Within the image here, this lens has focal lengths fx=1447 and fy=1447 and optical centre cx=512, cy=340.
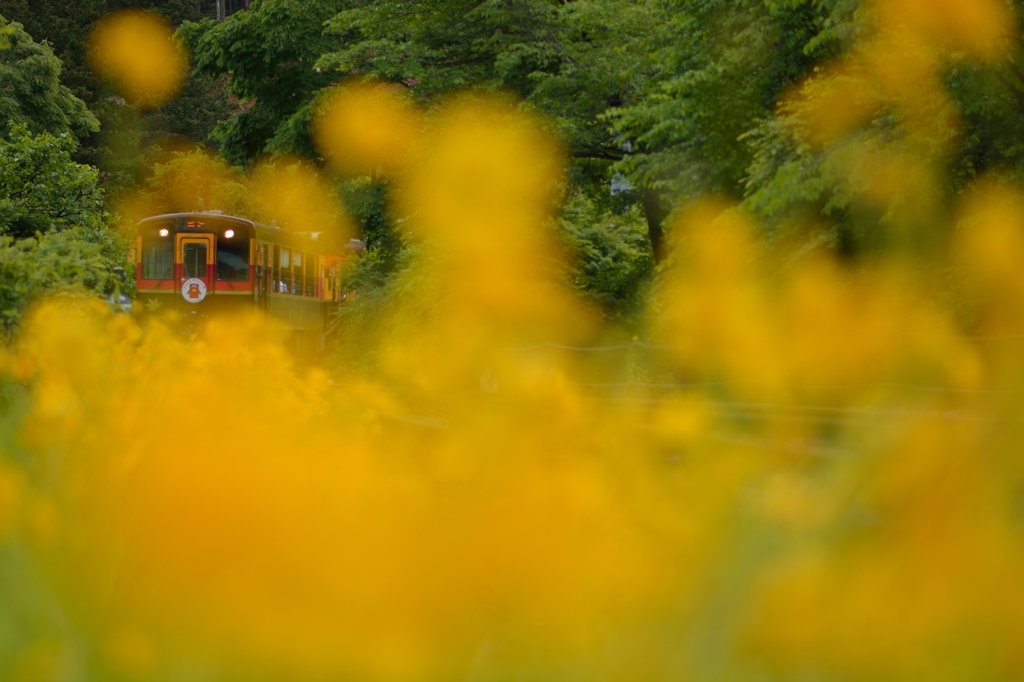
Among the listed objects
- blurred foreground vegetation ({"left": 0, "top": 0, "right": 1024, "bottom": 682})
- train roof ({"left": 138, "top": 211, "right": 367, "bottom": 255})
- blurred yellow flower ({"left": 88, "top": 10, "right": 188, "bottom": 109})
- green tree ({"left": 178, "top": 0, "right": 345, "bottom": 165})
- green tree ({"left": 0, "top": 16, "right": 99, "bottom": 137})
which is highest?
blurred yellow flower ({"left": 88, "top": 10, "right": 188, "bottom": 109})

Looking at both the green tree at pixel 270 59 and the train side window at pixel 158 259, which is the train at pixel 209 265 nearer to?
the train side window at pixel 158 259

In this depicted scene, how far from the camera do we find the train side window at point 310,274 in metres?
33.6

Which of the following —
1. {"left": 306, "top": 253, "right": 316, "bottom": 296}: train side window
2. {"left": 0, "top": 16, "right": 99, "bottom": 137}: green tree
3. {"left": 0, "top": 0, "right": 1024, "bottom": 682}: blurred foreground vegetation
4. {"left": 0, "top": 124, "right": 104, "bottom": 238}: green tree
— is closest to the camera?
{"left": 0, "top": 0, "right": 1024, "bottom": 682}: blurred foreground vegetation

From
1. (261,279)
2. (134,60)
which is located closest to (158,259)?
(261,279)

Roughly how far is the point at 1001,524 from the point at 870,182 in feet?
29.7

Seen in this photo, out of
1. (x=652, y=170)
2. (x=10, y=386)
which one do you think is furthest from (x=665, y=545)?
(x=652, y=170)

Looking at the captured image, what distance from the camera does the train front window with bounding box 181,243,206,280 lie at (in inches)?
1177

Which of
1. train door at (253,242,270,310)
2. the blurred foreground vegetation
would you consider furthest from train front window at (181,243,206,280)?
the blurred foreground vegetation

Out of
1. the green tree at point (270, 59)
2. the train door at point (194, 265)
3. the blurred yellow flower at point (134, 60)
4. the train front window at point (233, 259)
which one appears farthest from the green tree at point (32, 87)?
the train front window at point (233, 259)

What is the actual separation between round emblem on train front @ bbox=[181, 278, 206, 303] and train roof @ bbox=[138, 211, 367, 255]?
131 centimetres

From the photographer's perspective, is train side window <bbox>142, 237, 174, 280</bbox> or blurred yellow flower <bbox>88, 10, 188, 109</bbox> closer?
train side window <bbox>142, 237, 174, 280</bbox>

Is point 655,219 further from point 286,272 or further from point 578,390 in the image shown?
point 578,390

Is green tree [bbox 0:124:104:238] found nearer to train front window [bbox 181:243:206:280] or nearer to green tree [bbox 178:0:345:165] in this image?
train front window [bbox 181:243:206:280]

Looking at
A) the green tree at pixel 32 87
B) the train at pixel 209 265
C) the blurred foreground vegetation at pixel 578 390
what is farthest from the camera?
the green tree at pixel 32 87
